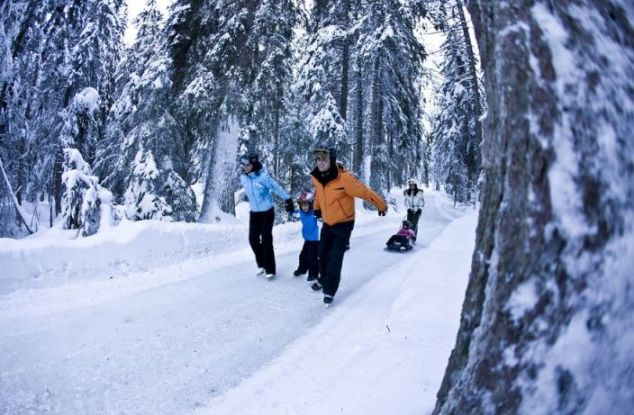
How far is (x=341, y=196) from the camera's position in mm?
5469

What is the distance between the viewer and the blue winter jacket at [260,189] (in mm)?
6559

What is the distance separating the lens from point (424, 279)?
608 centimetres

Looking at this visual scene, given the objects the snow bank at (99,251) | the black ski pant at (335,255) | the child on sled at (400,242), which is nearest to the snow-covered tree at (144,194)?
the snow bank at (99,251)

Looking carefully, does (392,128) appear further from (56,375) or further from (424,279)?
(56,375)

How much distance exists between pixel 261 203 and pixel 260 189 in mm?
227

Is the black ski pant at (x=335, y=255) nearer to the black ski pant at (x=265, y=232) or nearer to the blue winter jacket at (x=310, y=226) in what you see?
the blue winter jacket at (x=310, y=226)

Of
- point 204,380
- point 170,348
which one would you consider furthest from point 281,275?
point 204,380

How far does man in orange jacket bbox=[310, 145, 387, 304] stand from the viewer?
536 centimetres

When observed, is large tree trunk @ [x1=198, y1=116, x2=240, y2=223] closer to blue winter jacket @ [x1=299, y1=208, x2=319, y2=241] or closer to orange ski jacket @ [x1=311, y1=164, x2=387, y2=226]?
blue winter jacket @ [x1=299, y1=208, x2=319, y2=241]

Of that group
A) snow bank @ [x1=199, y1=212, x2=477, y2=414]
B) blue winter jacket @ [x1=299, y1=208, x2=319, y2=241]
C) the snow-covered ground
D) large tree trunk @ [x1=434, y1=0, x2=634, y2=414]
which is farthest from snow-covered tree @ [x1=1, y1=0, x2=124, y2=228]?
large tree trunk @ [x1=434, y1=0, x2=634, y2=414]

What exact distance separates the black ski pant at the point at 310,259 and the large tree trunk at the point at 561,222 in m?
4.96

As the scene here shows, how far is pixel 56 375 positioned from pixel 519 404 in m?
3.43

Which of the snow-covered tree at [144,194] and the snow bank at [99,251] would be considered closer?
the snow bank at [99,251]

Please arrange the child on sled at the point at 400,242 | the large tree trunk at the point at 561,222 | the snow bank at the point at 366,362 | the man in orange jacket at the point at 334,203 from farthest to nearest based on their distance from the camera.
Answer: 1. the child on sled at the point at 400,242
2. the man in orange jacket at the point at 334,203
3. the snow bank at the point at 366,362
4. the large tree trunk at the point at 561,222
